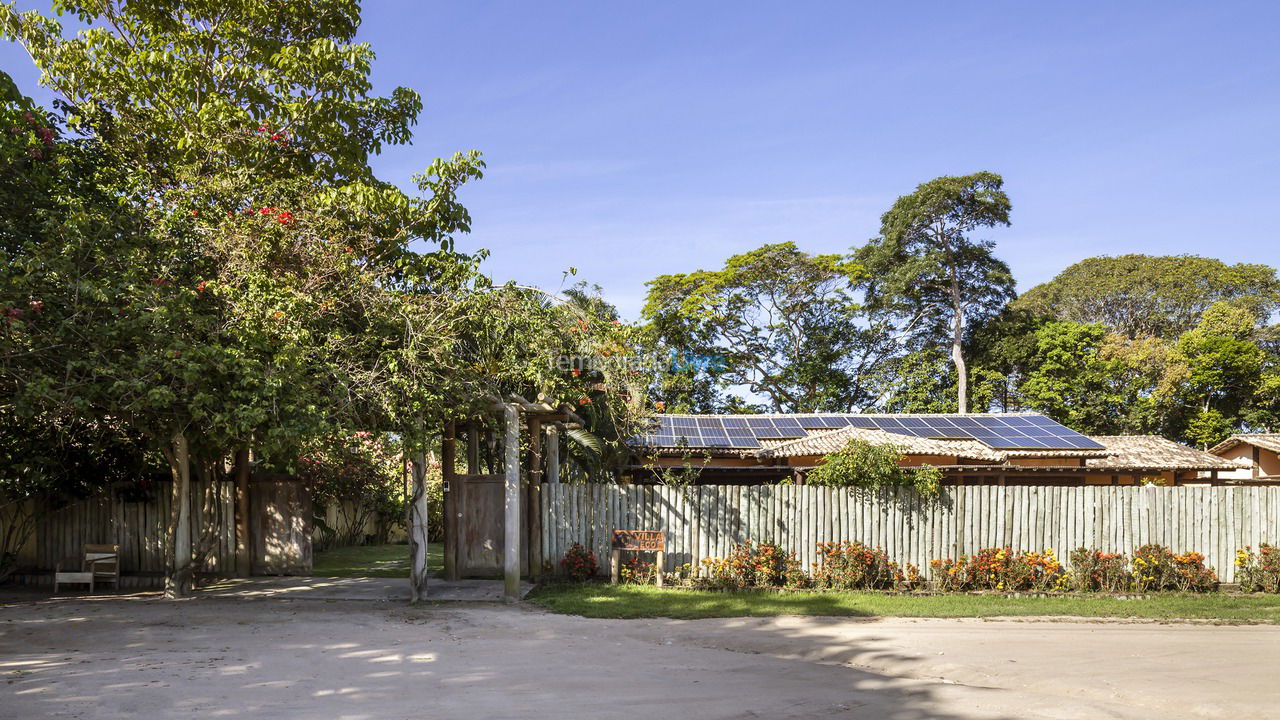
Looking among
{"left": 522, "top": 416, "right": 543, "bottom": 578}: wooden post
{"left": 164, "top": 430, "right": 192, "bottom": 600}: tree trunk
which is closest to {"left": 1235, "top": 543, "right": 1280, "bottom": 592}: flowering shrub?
{"left": 522, "top": 416, "right": 543, "bottom": 578}: wooden post

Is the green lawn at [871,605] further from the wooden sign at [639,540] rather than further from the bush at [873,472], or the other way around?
the bush at [873,472]

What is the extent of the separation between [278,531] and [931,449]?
1321 cm

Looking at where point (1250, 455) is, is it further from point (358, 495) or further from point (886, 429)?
point (358, 495)

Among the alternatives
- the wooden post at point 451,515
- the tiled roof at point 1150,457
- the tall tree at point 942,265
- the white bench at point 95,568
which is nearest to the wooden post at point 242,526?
the white bench at point 95,568

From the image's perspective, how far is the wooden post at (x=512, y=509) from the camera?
40.8 feet

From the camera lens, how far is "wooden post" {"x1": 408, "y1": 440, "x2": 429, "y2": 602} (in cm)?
1235

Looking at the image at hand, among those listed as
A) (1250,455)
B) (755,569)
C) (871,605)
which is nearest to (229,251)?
(755,569)

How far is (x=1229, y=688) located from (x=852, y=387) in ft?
92.7

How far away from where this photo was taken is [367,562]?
18.6 meters

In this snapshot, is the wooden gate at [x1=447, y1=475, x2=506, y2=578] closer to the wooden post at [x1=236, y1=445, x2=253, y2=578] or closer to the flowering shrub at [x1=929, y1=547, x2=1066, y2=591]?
the wooden post at [x1=236, y1=445, x2=253, y2=578]

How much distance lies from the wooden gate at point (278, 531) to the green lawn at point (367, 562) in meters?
0.56

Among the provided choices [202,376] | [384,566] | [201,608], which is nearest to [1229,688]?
[202,376]

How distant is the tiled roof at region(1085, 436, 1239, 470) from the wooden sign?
40.2 feet

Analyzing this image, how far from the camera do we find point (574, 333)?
41.1 ft
